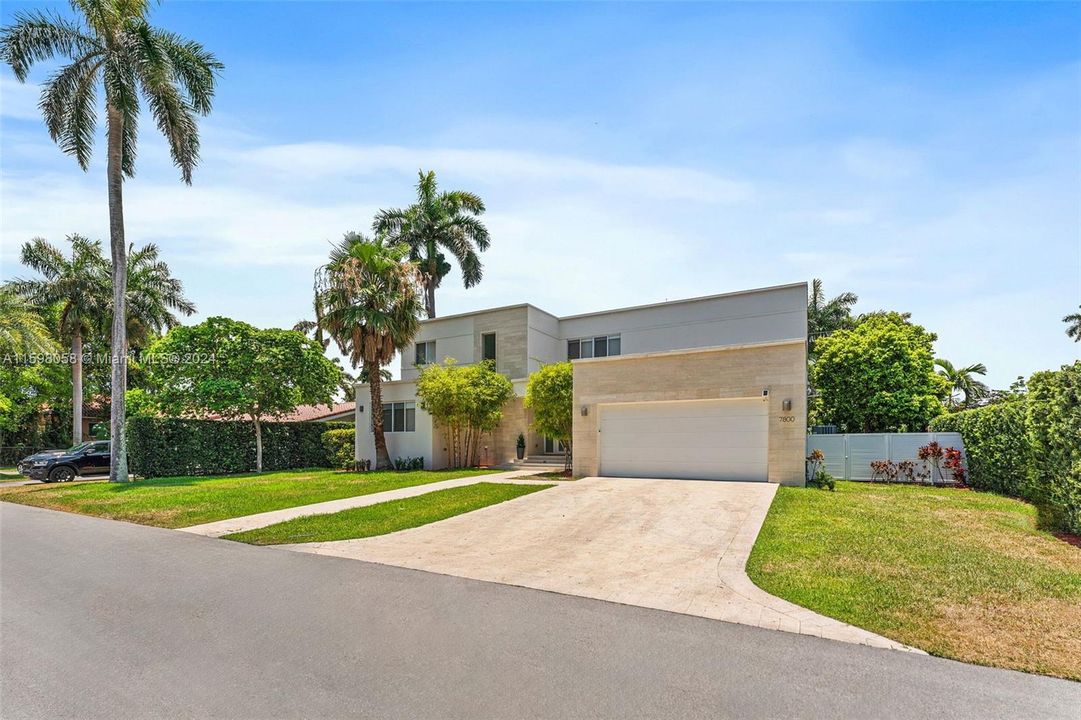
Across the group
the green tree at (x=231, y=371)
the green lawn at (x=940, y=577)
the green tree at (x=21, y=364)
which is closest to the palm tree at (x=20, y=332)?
the green tree at (x=21, y=364)

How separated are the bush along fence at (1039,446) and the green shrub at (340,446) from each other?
75.6 feet

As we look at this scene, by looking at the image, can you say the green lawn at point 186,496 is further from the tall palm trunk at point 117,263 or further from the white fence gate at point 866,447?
the white fence gate at point 866,447

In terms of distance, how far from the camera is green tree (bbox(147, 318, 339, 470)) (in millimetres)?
23172

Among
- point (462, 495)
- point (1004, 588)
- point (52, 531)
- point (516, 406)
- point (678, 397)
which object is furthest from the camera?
point (516, 406)

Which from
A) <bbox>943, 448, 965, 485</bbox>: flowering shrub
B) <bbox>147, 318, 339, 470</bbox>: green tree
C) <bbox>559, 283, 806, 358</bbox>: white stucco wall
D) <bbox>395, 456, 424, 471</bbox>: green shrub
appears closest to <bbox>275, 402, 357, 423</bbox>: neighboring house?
<bbox>147, 318, 339, 470</bbox>: green tree

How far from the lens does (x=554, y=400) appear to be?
19016 millimetres

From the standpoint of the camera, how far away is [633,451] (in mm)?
16453

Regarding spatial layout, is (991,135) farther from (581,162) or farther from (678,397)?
(678,397)

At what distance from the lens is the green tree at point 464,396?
21094 mm

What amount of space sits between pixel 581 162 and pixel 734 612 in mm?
9329

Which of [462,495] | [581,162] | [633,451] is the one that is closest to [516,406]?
[633,451]

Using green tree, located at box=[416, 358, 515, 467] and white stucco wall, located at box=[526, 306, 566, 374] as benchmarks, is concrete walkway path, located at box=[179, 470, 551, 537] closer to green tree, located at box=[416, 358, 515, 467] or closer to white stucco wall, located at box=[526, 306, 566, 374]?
green tree, located at box=[416, 358, 515, 467]

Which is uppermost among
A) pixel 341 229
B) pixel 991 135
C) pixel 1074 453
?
pixel 341 229

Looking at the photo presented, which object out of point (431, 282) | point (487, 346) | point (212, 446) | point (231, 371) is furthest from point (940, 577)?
point (431, 282)
